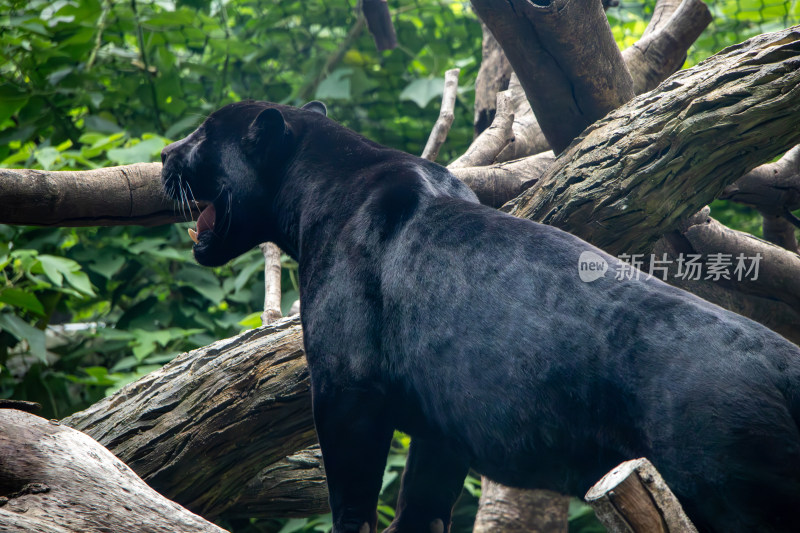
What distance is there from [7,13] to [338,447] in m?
3.51

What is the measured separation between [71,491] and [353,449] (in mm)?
579

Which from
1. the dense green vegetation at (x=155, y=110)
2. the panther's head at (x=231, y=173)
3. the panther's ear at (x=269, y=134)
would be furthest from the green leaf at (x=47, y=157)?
the panther's ear at (x=269, y=134)

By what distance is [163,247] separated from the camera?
3.66 meters

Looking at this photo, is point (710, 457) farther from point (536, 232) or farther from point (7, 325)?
point (7, 325)

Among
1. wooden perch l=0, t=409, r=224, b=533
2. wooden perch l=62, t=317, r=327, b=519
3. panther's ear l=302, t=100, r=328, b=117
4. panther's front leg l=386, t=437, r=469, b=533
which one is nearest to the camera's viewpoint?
wooden perch l=0, t=409, r=224, b=533

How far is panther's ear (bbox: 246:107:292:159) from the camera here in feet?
6.44

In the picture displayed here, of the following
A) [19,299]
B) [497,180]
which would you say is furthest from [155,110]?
[497,180]

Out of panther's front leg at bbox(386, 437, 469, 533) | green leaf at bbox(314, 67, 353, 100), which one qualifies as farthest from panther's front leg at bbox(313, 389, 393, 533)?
green leaf at bbox(314, 67, 353, 100)

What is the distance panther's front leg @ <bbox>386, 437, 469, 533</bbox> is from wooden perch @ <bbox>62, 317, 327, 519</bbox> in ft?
1.51

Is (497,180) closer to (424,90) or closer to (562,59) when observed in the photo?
(562,59)

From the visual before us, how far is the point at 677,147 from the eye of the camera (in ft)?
6.72
